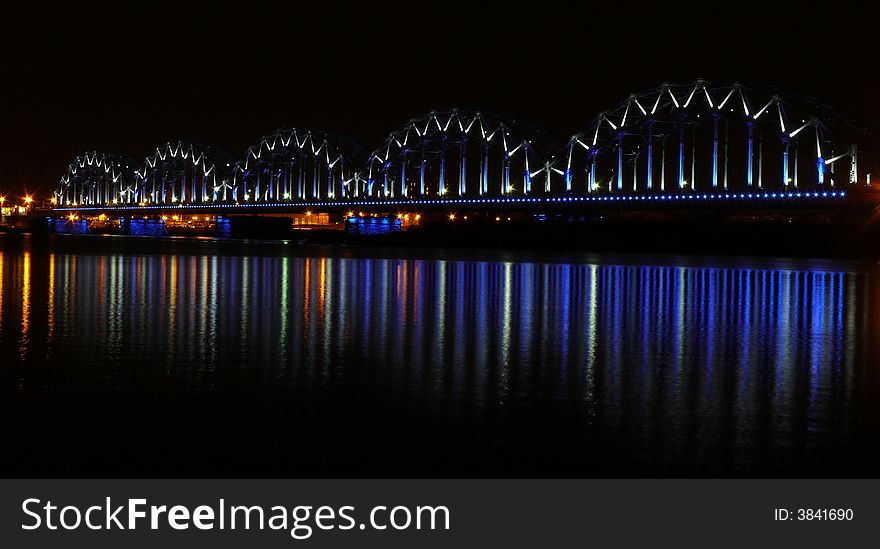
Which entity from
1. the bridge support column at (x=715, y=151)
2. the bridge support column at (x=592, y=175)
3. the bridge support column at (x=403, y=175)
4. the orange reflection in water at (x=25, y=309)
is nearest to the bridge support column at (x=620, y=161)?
the bridge support column at (x=592, y=175)

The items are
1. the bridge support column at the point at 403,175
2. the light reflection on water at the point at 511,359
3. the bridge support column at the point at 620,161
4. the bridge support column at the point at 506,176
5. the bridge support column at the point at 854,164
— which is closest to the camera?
the light reflection on water at the point at 511,359

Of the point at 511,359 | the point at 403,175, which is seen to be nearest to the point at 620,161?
the point at 403,175

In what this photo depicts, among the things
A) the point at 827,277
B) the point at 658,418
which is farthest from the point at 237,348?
the point at 827,277

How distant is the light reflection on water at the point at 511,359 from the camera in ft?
29.3

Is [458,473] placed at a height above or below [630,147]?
below

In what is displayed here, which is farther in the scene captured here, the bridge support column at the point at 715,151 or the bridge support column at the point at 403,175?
the bridge support column at the point at 403,175

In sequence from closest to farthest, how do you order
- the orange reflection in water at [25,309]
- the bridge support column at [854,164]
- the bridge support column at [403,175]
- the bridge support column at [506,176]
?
the orange reflection in water at [25,309] → the bridge support column at [854,164] → the bridge support column at [506,176] → the bridge support column at [403,175]

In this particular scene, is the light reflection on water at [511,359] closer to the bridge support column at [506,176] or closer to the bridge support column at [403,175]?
the bridge support column at [506,176]

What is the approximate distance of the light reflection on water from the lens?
351 inches

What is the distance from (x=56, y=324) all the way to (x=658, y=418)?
10437 millimetres
